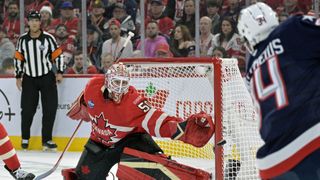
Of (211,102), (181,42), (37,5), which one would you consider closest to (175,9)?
(181,42)

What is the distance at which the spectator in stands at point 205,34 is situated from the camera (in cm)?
677

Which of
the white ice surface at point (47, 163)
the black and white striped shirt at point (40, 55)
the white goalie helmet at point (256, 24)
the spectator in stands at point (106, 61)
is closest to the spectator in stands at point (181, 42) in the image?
the spectator in stands at point (106, 61)

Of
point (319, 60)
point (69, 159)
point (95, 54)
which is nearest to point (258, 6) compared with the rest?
point (319, 60)

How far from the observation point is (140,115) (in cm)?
411

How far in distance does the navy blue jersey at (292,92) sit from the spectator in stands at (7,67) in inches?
215

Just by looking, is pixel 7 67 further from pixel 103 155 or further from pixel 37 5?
pixel 103 155

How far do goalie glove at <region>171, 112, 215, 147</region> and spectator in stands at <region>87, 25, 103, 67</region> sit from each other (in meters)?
3.49

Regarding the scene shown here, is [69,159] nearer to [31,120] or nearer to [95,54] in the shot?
[31,120]

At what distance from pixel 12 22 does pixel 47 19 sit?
42cm

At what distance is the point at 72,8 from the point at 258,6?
5.17 m

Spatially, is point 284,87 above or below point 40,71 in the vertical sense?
above

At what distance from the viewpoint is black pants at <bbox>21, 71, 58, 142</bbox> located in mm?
6852

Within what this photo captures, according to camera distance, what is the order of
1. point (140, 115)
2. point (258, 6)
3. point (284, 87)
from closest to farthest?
1. point (284, 87)
2. point (258, 6)
3. point (140, 115)

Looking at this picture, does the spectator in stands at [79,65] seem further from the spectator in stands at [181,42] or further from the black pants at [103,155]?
the black pants at [103,155]
